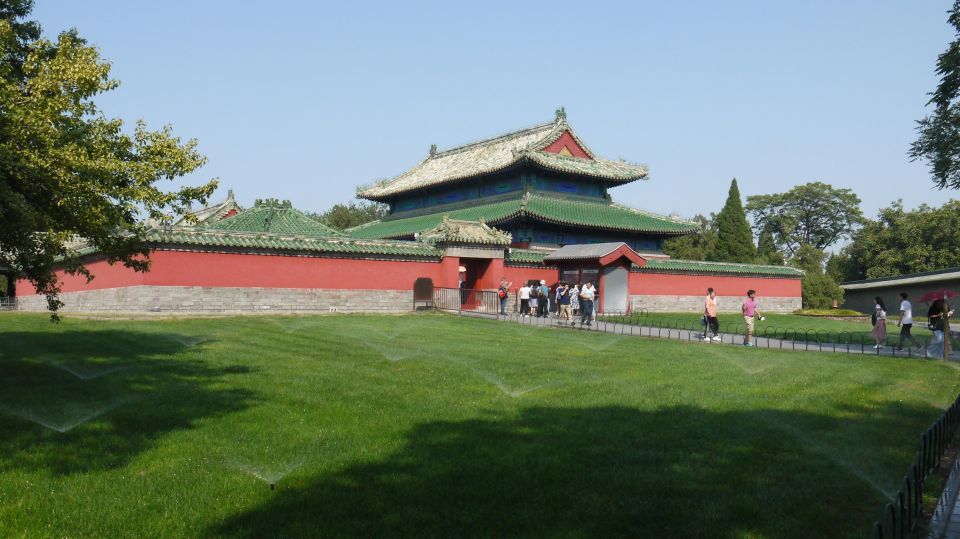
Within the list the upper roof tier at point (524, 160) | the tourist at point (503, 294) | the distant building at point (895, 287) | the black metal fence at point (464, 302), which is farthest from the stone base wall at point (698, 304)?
the upper roof tier at point (524, 160)

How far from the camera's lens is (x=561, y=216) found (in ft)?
124

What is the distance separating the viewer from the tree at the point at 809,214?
7825cm

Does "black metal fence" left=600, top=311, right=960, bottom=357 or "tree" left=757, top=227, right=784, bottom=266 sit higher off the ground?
"tree" left=757, top=227, right=784, bottom=266

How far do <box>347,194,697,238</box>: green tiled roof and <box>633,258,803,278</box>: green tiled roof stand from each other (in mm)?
2258

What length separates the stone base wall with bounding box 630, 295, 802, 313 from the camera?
38.2 m

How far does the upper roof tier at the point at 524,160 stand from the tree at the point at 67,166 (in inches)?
1091

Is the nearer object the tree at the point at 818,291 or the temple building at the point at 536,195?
the temple building at the point at 536,195

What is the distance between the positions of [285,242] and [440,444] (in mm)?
21794

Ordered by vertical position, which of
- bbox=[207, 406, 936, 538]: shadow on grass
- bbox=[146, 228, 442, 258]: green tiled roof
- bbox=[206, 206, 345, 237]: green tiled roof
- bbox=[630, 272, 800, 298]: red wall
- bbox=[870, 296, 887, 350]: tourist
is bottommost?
bbox=[207, 406, 936, 538]: shadow on grass

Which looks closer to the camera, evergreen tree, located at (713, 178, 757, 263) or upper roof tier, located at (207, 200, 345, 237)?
upper roof tier, located at (207, 200, 345, 237)

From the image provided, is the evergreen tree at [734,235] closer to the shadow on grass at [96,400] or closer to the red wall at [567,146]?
the red wall at [567,146]

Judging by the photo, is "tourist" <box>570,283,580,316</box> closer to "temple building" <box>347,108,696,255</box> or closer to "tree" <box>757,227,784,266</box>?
"temple building" <box>347,108,696,255</box>

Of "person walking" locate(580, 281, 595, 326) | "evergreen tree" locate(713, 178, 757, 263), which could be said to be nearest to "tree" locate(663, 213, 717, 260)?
"evergreen tree" locate(713, 178, 757, 263)

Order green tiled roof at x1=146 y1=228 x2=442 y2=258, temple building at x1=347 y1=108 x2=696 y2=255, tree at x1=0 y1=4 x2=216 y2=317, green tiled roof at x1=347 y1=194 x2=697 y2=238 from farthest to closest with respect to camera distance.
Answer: temple building at x1=347 y1=108 x2=696 y2=255, green tiled roof at x1=347 y1=194 x2=697 y2=238, green tiled roof at x1=146 y1=228 x2=442 y2=258, tree at x1=0 y1=4 x2=216 y2=317
